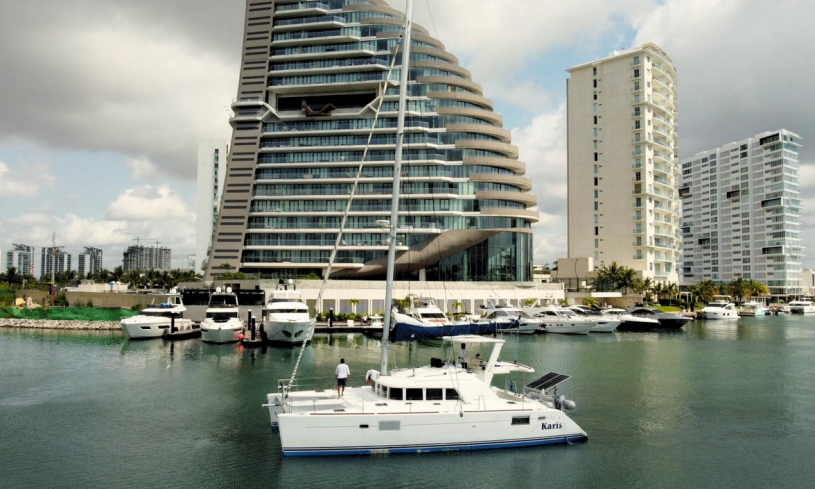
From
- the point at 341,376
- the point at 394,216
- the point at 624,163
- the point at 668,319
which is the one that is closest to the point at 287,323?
the point at 341,376

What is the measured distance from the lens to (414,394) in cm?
2453

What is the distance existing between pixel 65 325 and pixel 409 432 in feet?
212

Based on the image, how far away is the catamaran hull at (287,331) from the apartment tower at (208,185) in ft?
Answer: 374

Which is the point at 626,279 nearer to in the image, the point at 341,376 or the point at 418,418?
the point at 341,376

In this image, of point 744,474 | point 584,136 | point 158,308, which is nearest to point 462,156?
point 584,136

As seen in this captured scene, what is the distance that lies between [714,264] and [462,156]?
141 metres

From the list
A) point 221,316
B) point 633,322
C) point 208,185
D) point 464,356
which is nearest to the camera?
point 464,356

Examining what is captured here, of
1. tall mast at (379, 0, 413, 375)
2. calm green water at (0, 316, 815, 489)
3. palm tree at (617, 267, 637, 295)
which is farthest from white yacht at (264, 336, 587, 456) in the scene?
palm tree at (617, 267, 637, 295)

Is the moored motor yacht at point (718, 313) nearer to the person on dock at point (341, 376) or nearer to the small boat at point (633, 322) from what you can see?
the small boat at point (633, 322)

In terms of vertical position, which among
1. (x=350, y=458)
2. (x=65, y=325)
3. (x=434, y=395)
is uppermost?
(x=434, y=395)

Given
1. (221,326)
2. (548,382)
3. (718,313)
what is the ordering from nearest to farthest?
1. (548,382)
2. (221,326)
3. (718,313)

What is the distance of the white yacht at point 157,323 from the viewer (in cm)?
6212

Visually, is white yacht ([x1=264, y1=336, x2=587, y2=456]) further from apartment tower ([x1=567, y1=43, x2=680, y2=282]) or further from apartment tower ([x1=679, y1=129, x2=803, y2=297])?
apartment tower ([x1=679, y1=129, x2=803, y2=297])

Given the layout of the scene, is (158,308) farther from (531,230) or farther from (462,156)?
(531,230)
